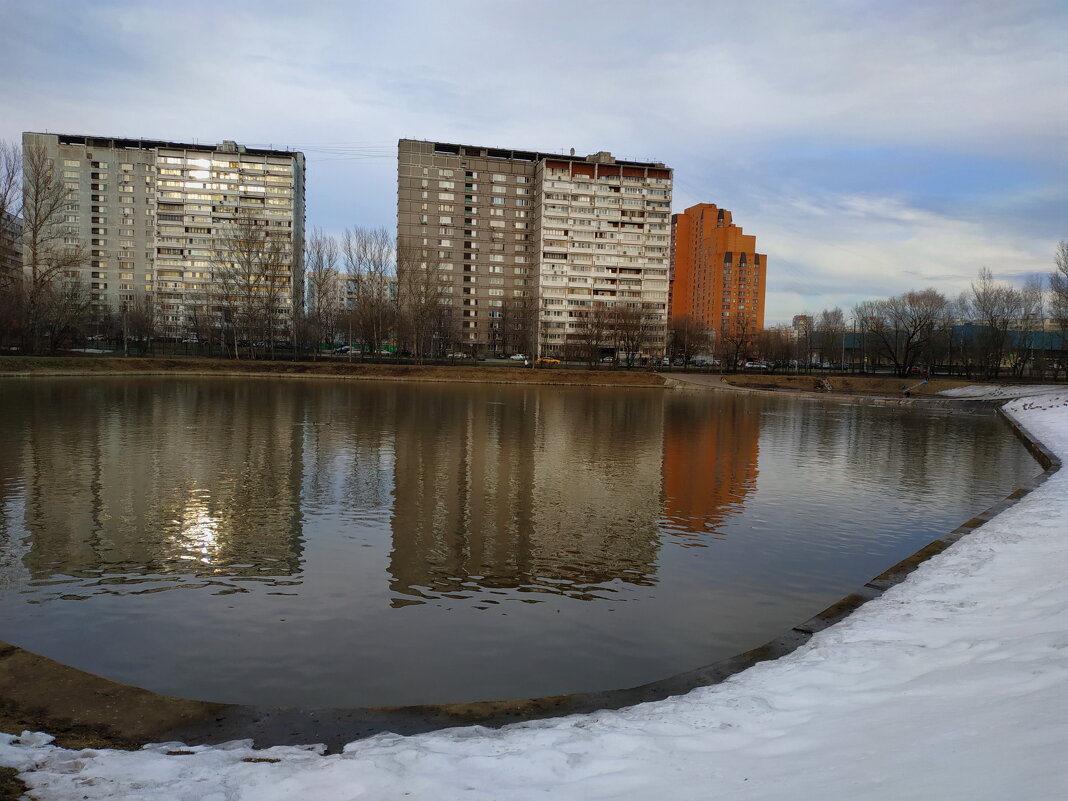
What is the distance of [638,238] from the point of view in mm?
125125

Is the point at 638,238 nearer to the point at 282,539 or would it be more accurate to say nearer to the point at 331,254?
the point at 331,254

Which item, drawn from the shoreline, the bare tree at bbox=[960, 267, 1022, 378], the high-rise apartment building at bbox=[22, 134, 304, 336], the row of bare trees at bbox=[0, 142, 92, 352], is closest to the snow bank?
the bare tree at bbox=[960, 267, 1022, 378]

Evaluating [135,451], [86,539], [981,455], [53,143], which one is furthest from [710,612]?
[53,143]

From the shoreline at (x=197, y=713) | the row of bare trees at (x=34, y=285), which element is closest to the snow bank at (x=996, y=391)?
the shoreline at (x=197, y=713)

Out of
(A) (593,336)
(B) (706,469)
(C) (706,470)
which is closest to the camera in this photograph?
(C) (706,470)

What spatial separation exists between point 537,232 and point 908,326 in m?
62.6

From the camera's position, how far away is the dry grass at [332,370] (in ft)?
182

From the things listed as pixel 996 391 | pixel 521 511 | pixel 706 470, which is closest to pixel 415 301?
pixel 996 391

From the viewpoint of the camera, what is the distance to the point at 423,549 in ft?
34.4

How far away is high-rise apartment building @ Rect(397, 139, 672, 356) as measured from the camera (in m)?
118

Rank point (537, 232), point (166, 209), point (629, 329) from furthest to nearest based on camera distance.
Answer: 1. point (166, 209)
2. point (537, 232)
3. point (629, 329)

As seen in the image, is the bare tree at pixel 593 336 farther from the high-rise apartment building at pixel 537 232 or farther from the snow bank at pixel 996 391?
the snow bank at pixel 996 391

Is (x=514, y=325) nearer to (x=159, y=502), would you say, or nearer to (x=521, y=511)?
(x=521, y=511)

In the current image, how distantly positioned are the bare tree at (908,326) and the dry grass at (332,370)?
1565 inches
